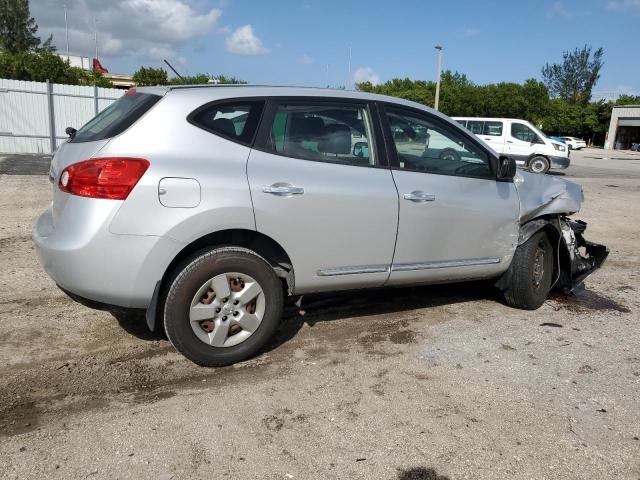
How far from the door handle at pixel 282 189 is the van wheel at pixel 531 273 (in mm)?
2254

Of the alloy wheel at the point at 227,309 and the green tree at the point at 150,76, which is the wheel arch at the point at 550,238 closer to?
the alloy wheel at the point at 227,309

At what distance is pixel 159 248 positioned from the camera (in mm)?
3162

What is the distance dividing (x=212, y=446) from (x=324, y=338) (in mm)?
1545

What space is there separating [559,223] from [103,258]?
3927 mm

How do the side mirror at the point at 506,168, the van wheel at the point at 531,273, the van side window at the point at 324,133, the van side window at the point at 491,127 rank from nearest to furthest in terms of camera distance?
the van side window at the point at 324,133, the side mirror at the point at 506,168, the van wheel at the point at 531,273, the van side window at the point at 491,127

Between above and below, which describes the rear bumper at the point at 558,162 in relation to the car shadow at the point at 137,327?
above

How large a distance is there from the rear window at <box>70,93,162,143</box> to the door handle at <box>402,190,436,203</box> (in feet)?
6.00

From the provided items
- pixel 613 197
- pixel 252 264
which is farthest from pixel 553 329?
pixel 613 197

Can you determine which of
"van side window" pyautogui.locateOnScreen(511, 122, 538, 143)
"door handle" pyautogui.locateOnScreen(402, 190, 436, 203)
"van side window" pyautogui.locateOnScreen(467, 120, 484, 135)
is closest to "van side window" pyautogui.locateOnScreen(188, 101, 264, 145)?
"door handle" pyautogui.locateOnScreen(402, 190, 436, 203)

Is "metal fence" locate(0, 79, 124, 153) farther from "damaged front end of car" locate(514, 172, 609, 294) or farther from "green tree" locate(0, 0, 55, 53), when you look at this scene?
"green tree" locate(0, 0, 55, 53)

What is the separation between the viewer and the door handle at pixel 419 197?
391 cm

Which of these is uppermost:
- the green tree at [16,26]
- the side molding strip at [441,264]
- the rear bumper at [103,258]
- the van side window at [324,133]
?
the green tree at [16,26]

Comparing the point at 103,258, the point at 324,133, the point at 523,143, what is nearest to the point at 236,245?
the point at 103,258

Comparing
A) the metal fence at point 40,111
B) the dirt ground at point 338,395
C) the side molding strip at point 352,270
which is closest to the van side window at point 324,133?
the side molding strip at point 352,270
